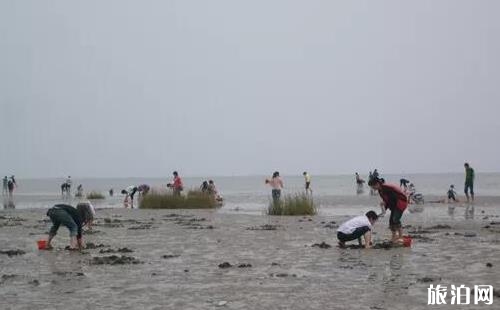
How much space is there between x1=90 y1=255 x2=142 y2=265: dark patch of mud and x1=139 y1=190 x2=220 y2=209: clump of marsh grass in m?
16.8

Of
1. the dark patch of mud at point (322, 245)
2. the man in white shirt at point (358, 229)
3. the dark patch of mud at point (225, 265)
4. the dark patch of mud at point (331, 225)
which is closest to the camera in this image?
the dark patch of mud at point (225, 265)

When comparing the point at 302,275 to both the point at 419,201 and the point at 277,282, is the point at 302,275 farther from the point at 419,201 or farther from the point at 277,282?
the point at 419,201

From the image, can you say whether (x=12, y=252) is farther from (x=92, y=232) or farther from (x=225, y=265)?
(x=225, y=265)

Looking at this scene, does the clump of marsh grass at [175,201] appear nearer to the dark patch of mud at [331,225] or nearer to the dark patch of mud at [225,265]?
the dark patch of mud at [331,225]

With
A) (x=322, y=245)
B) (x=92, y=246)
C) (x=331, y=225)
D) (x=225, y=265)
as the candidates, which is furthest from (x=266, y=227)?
(x=225, y=265)

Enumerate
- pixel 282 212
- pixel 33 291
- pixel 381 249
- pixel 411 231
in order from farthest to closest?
pixel 282 212
pixel 411 231
pixel 381 249
pixel 33 291

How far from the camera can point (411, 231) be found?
1639 centimetres

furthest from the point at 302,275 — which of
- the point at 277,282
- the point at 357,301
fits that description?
the point at 357,301

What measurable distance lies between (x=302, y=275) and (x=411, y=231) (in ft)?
25.1

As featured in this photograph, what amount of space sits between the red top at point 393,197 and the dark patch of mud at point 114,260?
5.61 metres

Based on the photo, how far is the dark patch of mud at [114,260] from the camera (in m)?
11.2

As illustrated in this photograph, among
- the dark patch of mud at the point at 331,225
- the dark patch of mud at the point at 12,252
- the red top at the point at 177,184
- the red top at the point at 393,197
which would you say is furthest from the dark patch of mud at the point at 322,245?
the red top at the point at 177,184

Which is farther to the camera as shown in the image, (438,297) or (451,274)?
(451,274)

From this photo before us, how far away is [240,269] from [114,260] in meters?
2.66
